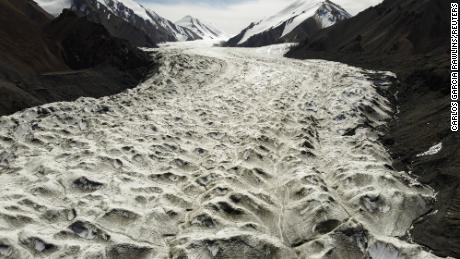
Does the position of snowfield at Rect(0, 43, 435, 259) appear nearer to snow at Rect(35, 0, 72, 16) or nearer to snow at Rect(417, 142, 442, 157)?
snow at Rect(417, 142, 442, 157)

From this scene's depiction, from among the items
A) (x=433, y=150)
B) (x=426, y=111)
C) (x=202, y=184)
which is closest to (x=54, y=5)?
(x=426, y=111)

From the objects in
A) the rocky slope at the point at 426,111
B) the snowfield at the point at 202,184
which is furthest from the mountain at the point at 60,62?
the rocky slope at the point at 426,111

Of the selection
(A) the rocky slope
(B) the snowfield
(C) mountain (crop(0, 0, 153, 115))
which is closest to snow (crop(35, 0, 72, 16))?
(A) the rocky slope

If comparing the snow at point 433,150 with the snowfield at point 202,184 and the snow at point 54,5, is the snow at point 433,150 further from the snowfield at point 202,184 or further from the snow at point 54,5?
the snow at point 54,5

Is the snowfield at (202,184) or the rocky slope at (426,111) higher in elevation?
the rocky slope at (426,111)

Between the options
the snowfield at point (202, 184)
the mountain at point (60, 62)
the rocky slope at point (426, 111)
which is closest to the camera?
the snowfield at point (202, 184)

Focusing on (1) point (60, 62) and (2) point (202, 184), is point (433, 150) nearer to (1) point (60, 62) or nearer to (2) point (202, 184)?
(2) point (202, 184)

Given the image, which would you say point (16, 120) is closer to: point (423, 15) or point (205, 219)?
point (205, 219)
